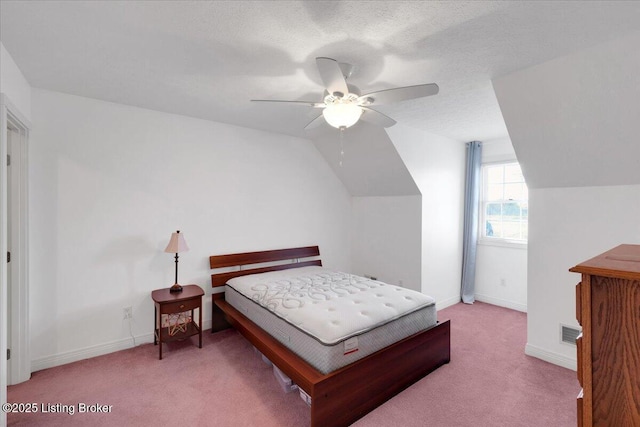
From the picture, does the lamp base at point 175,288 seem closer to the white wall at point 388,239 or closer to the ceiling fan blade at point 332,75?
the ceiling fan blade at point 332,75

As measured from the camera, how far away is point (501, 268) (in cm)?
432

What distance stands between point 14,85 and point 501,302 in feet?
19.0

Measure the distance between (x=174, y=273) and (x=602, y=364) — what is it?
348 centimetres

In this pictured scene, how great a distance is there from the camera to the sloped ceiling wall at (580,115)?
76.1 inches

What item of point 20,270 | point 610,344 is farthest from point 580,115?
point 20,270

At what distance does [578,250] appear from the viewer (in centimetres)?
264

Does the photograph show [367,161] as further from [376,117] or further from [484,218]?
[484,218]

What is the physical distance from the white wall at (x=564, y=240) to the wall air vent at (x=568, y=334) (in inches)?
1.3

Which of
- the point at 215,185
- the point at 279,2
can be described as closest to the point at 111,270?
the point at 215,185

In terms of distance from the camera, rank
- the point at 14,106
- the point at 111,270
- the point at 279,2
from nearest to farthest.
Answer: the point at 279,2 → the point at 14,106 → the point at 111,270

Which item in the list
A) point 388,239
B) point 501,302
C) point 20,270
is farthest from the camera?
point 388,239

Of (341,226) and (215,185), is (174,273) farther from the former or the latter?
(341,226)

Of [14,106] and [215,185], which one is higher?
[14,106]

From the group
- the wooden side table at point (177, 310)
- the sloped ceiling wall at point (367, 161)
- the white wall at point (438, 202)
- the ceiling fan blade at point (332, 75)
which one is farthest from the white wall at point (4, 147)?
the white wall at point (438, 202)
